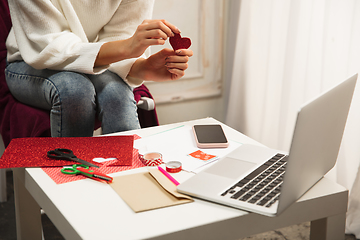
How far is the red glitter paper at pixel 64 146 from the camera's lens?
853 mm

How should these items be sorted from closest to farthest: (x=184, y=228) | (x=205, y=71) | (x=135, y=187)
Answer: (x=184, y=228) < (x=135, y=187) < (x=205, y=71)

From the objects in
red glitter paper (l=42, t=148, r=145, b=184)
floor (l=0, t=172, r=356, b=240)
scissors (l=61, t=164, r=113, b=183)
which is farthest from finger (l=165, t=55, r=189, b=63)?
floor (l=0, t=172, r=356, b=240)

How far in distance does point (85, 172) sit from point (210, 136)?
35 cm

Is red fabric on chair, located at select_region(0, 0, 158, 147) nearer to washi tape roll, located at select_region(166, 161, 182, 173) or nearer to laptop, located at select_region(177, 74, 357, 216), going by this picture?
washi tape roll, located at select_region(166, 161, 182, 173)

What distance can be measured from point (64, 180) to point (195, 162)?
0.29 m

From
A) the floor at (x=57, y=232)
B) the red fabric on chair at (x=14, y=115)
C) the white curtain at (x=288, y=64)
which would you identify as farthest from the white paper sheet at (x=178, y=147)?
the white curtain at (x=288, y=64)

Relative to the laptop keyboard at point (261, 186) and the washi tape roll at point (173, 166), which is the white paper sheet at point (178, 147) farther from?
the laptop keyboard at point (261, 186)

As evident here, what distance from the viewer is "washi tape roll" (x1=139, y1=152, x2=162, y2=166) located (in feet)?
2.82

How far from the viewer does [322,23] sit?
1.56 m

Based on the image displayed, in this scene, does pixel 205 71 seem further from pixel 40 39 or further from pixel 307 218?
pixel 307 218

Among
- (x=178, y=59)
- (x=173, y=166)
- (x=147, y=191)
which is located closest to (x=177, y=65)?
(x=178, y=59)

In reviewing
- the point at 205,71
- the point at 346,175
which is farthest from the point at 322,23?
the point at 205,71

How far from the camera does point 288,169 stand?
592 mm

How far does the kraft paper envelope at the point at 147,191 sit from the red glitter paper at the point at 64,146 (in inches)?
3.3
